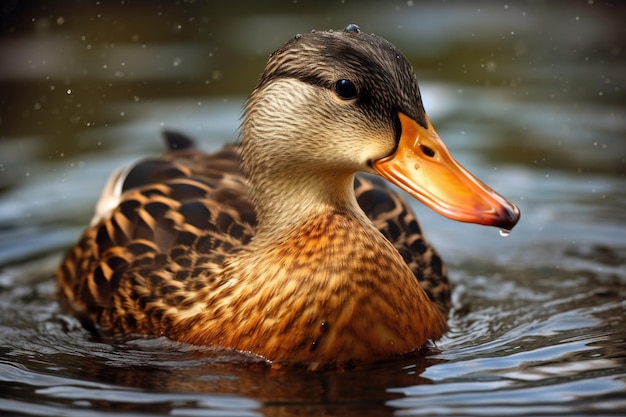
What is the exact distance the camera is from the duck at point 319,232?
554 cm

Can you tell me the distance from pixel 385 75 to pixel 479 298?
228 centimetres

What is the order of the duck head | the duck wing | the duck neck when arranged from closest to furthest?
the duck head < the duck neck < the duck wing

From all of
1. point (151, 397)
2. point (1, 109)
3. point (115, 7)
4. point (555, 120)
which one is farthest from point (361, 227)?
point (115, 7)

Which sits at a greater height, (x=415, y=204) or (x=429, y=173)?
(x=415, y=204)

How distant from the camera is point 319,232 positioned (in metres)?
5.76

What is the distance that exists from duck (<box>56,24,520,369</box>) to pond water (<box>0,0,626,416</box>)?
164 mm

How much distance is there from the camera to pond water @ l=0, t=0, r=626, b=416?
5.41 metres

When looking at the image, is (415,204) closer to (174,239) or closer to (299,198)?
(174,239)

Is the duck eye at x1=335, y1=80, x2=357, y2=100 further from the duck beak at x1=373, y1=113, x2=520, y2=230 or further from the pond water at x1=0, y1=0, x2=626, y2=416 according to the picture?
the pond water at x1=0, y1=0, x2=626, y2=416

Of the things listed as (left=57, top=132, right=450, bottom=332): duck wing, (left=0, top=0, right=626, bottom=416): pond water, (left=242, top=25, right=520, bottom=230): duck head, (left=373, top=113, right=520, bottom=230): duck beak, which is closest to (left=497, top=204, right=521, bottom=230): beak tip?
(left=242, top=25, right=520, bottom=230): duck head

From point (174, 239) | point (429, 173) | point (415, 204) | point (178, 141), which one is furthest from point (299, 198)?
point (415, 204)

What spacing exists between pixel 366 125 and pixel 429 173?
0.37m

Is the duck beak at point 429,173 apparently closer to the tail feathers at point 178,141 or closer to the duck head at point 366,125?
the duck head at point 366,125

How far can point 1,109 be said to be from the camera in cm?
1105
